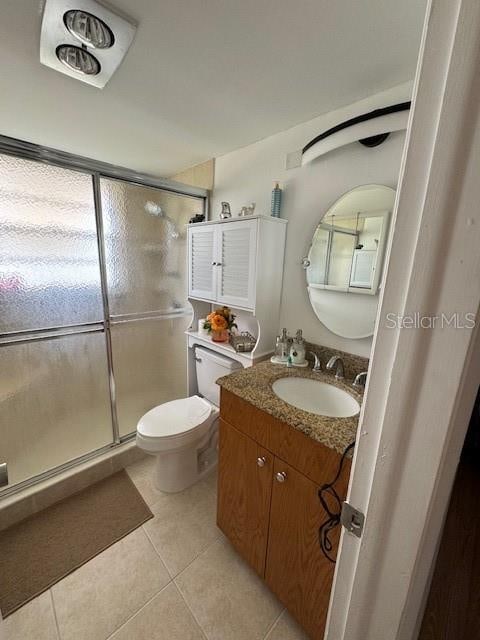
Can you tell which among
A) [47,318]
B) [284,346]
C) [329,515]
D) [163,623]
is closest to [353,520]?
[329,515]

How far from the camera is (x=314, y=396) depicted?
4.05 ft

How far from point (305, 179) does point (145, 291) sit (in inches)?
49.6

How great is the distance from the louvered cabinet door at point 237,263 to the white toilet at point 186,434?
41cm

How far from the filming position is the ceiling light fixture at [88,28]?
0.82 metres

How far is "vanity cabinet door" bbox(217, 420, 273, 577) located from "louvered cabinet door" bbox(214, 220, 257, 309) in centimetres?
72

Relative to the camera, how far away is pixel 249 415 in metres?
1.03

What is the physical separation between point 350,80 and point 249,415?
1.41 metres

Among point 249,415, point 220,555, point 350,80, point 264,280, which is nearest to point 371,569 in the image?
point 249,415

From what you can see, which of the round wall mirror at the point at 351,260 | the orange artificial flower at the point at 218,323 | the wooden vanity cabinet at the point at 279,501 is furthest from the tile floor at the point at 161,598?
the round wall mirror at the point at 351,260

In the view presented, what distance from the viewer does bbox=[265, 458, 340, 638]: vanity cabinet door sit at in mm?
870

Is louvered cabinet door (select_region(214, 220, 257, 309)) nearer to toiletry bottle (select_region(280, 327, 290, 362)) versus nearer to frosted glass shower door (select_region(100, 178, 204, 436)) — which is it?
toiletry bottle (select_region(280, 327, 290, 362))

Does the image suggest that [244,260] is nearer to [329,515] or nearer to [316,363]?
[316,363]

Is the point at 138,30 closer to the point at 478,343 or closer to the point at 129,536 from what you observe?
the point at 478,343

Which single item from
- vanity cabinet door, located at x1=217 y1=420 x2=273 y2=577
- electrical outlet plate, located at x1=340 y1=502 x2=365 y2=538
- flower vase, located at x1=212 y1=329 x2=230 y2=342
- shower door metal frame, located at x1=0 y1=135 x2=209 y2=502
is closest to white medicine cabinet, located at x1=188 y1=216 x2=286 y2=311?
flower vase, located at x1=212 y1=329 x2=230 y2=342
